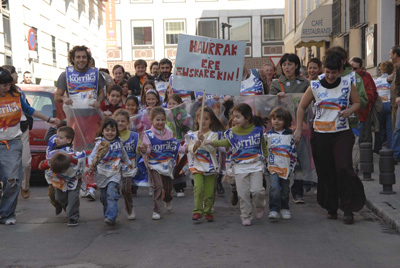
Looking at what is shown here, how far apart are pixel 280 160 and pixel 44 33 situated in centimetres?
2562

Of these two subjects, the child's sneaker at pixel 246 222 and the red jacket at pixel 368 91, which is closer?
the child's sneaker at pixel 246 222

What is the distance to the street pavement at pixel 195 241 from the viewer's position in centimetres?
579

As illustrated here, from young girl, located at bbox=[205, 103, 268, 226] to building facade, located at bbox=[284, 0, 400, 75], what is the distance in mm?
11236

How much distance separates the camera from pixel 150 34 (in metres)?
51.7

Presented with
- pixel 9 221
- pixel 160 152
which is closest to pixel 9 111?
pixel 9 221

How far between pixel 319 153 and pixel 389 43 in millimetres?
11185

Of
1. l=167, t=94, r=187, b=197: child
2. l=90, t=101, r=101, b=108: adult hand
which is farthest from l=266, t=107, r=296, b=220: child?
l=90, t=101, r=101, b=108: adult hand

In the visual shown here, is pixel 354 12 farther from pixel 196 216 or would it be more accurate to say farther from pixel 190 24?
pixel 190 24

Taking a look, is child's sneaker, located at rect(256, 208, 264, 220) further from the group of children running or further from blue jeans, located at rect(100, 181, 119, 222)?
blue jeans, located at rect(100, 181, 119, 222)

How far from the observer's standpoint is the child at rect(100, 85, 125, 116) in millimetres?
10289

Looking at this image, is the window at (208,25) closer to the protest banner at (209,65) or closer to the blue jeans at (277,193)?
the protest banner at (209,65)

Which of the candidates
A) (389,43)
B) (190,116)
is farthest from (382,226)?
(389,43)

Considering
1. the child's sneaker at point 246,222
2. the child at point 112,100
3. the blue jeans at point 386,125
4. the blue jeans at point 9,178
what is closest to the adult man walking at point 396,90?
the blue jeans at point 386,125

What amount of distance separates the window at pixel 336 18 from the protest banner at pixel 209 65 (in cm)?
1640
